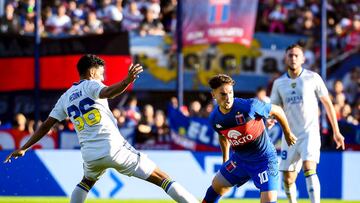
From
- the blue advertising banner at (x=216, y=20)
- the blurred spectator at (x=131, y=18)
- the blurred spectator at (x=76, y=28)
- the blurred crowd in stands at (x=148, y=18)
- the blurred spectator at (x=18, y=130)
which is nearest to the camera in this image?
the blurred spectator at (x=18, y=130)

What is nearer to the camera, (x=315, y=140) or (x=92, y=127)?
(x=92, y=127)

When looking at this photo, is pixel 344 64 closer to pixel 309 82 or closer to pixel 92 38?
pixel 92 38

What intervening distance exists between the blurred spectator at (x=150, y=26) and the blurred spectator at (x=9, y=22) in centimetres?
298

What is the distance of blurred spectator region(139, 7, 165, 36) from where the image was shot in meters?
23.6

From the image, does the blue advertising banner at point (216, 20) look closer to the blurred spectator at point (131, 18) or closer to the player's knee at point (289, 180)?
the blurred spectator at point (131, 18)

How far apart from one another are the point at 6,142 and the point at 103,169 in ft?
26.3

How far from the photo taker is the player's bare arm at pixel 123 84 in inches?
401

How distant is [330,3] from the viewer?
85.1 feet

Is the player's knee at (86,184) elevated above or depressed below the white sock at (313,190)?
above

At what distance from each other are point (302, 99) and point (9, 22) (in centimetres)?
1095

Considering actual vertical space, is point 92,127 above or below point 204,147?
above

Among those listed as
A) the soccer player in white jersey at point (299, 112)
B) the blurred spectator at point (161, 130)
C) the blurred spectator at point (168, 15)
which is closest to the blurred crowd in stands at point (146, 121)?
the blurred spectator at point (161, 130)

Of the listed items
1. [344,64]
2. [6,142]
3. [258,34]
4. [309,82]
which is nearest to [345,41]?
[344,64]

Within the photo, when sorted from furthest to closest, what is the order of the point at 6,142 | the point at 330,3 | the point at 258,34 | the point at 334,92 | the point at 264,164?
the point at 330,3
the point at 258,34
the point at 334,92
the point at 6,142
the point at 264,164
